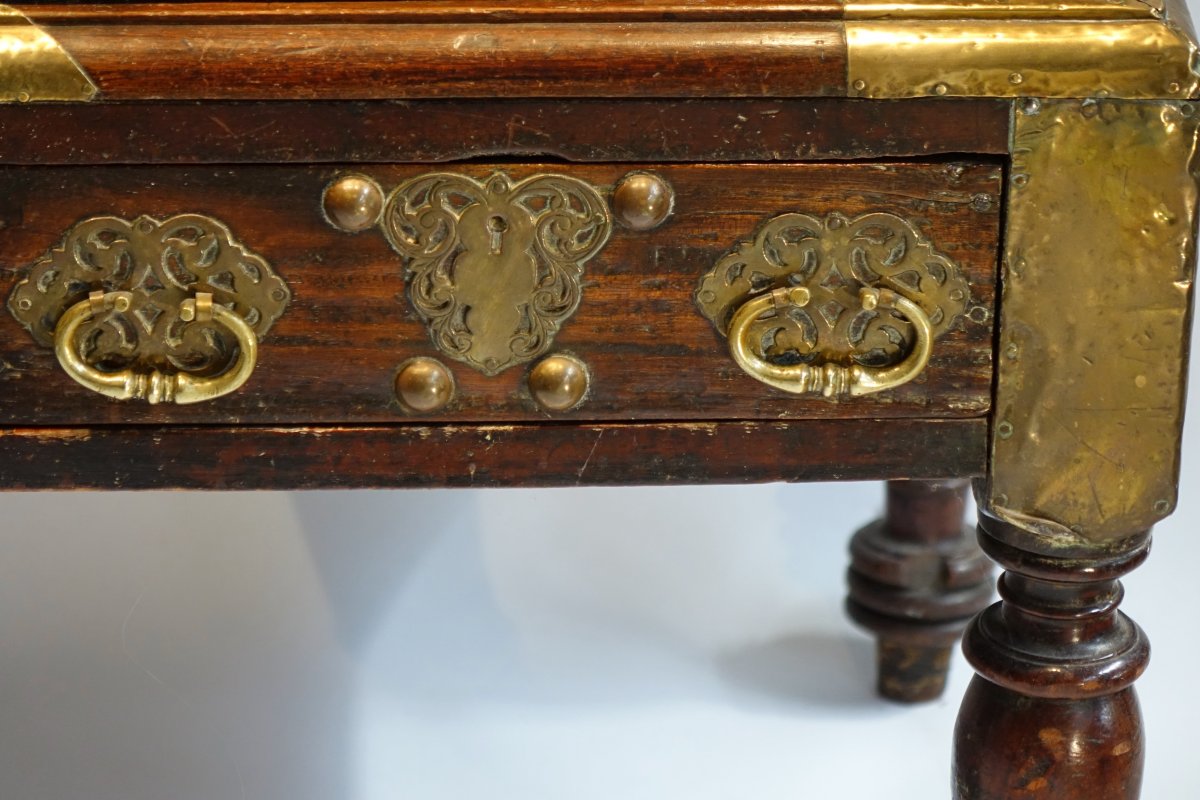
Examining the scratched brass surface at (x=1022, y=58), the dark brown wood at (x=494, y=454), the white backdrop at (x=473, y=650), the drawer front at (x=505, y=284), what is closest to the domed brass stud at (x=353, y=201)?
the drawer front at (x=505, y=284)

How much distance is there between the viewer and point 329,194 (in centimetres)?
78

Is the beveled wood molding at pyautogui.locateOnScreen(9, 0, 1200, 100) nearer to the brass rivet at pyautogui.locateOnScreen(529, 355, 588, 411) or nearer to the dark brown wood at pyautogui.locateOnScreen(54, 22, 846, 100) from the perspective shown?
the dark brown wood at pyautogui.locateOnScreen(54, 22, 846, 100)

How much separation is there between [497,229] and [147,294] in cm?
17

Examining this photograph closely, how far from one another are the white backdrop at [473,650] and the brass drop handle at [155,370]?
47 cm

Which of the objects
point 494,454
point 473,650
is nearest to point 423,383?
point 494,454

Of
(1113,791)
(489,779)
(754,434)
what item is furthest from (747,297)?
(489,779)

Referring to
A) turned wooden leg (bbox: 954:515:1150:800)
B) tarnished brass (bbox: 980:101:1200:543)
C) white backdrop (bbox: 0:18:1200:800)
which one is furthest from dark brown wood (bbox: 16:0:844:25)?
white backdrop (bbox: 0:18:1200:800)

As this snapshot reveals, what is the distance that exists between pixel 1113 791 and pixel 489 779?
0.49 m

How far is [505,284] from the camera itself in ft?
2.63

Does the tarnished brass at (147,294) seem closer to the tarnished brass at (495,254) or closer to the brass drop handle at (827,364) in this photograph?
the tarnished brass at (495,254)

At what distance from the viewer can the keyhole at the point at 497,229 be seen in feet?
2.60

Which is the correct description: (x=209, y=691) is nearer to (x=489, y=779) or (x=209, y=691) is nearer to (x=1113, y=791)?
(x=489, y=779)

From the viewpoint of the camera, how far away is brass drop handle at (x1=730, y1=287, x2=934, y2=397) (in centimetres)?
79

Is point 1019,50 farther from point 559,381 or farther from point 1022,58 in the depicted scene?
point 559,381
